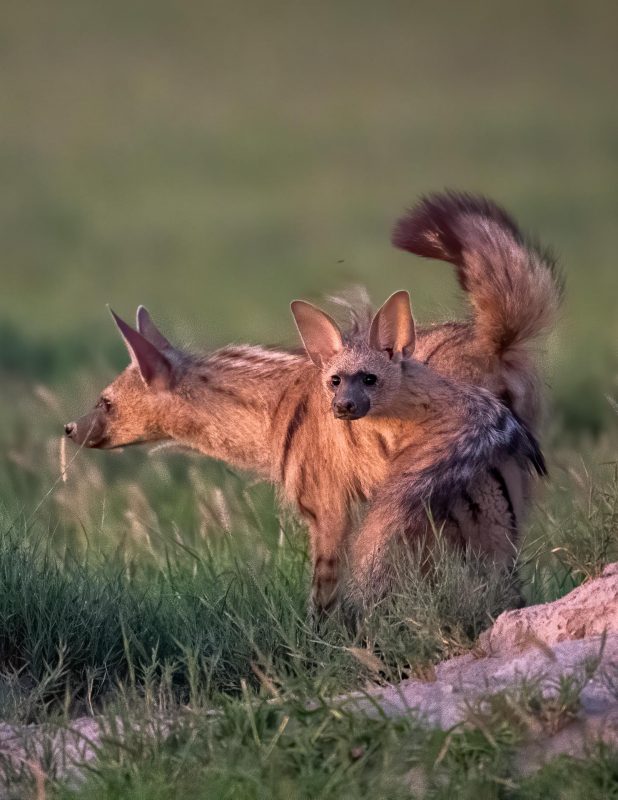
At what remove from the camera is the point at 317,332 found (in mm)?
Result: 6656

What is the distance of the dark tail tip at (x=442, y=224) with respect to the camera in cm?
693

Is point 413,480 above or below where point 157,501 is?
above

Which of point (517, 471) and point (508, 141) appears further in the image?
point (508, 141)

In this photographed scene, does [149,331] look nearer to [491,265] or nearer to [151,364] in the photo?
[151,364]

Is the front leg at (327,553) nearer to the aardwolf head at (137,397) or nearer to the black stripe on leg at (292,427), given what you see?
the black stripe on leg at (292,427)

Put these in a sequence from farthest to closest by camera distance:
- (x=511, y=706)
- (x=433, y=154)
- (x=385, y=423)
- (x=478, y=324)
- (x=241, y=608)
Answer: (x=433, y=154)
(x=478, y=324)
(x=385, y=423)
(x=241, y=608)
(x=511, y=706)

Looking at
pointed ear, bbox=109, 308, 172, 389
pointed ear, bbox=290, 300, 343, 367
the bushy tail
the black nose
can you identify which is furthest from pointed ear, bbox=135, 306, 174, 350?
the black nose

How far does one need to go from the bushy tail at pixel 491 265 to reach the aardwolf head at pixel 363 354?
465 mm

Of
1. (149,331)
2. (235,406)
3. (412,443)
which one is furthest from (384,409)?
(149,331)

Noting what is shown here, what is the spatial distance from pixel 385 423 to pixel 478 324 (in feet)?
2.21

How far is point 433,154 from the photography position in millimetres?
33969

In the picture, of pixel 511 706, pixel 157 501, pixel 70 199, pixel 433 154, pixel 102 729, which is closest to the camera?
pixel 511 706

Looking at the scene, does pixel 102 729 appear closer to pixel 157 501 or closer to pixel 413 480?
pixel 413 480

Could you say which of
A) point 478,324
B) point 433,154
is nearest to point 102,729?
point 478,324
